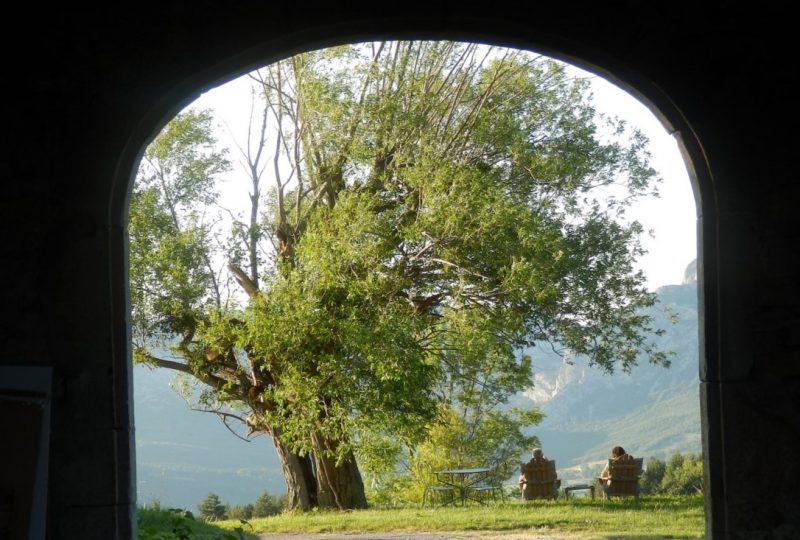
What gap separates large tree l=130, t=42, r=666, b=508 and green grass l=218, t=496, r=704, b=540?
1.21 meters

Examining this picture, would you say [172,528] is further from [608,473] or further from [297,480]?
[608,473]

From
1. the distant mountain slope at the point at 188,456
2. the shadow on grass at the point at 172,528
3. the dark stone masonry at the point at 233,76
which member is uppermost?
the dark stone masonry at the point at 233,76

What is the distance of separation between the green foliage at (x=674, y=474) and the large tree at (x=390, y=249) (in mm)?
12239

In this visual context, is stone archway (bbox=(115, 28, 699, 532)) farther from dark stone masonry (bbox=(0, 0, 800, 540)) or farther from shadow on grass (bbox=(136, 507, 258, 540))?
shadow on grass (bbox=(136, 507, 258, 540))

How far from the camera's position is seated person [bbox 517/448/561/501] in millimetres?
12742

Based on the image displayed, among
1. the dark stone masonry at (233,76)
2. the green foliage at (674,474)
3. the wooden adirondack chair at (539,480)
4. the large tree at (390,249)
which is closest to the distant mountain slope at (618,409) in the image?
the green foliage at (674,474)

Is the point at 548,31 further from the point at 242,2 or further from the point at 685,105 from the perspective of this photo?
the point at 242,2

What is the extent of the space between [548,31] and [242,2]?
1.18 metres

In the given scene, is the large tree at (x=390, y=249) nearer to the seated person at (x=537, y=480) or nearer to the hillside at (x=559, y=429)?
the seated person at (x=537, y=480)

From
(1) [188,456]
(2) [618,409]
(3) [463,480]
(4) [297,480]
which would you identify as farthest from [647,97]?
(2) [618,409]

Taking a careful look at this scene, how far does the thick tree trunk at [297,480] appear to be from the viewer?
1312 cm

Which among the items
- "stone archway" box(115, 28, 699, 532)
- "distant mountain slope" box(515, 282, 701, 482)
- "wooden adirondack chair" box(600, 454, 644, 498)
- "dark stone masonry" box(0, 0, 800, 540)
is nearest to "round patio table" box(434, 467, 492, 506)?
"wooden adirondack chair" box(600, 454, 644, 498)

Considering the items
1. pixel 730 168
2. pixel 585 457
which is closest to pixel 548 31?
pixel 730 168

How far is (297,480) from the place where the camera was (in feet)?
43.2
